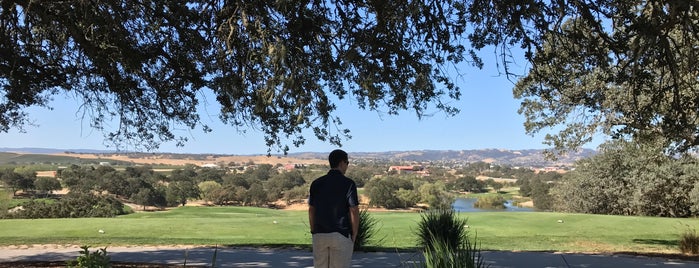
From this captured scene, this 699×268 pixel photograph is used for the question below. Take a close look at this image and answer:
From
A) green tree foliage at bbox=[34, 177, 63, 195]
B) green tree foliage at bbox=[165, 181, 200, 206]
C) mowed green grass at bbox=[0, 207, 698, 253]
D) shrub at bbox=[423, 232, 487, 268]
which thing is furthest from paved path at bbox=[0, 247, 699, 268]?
green tree foliage at bbox=[165, 181, 200, 206]

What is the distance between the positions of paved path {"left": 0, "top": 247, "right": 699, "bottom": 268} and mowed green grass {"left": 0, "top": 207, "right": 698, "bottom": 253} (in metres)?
1.45

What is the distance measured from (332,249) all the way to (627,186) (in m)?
29.7

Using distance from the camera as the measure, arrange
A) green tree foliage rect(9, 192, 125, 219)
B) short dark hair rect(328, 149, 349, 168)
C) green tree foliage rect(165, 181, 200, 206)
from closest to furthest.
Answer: short dark hair rect(328, 149, 349, 168)
green tree foliage rect(9, 192, 125, 219)
green tree foliage rect(165, 181, 200, 206)

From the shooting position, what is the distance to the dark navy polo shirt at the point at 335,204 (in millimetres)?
5059

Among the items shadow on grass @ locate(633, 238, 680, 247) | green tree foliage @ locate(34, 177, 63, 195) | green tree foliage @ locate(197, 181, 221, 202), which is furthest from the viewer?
green tree foliage @ locate(197, 181, 221, 202)

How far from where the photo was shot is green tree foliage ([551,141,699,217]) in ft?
86.3

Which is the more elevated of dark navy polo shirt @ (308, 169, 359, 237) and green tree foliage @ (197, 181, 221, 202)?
dark navy polo shirt @ (308, 169, 359, 237)

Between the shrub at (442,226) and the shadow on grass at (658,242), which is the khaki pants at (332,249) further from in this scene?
the shadow on grass at (658,242)

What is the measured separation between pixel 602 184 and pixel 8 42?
32012 mm

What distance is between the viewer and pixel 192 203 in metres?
40.7

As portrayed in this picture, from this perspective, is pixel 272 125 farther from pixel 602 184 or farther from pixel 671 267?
pixel 602 184

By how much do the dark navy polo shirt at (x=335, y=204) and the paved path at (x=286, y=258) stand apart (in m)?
3.50

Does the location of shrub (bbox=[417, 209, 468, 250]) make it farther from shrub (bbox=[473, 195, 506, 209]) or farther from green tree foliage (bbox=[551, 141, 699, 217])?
shrub (bbox=[473, 195, 506, 209])

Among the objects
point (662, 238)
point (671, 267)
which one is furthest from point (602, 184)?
point (671, 267)
